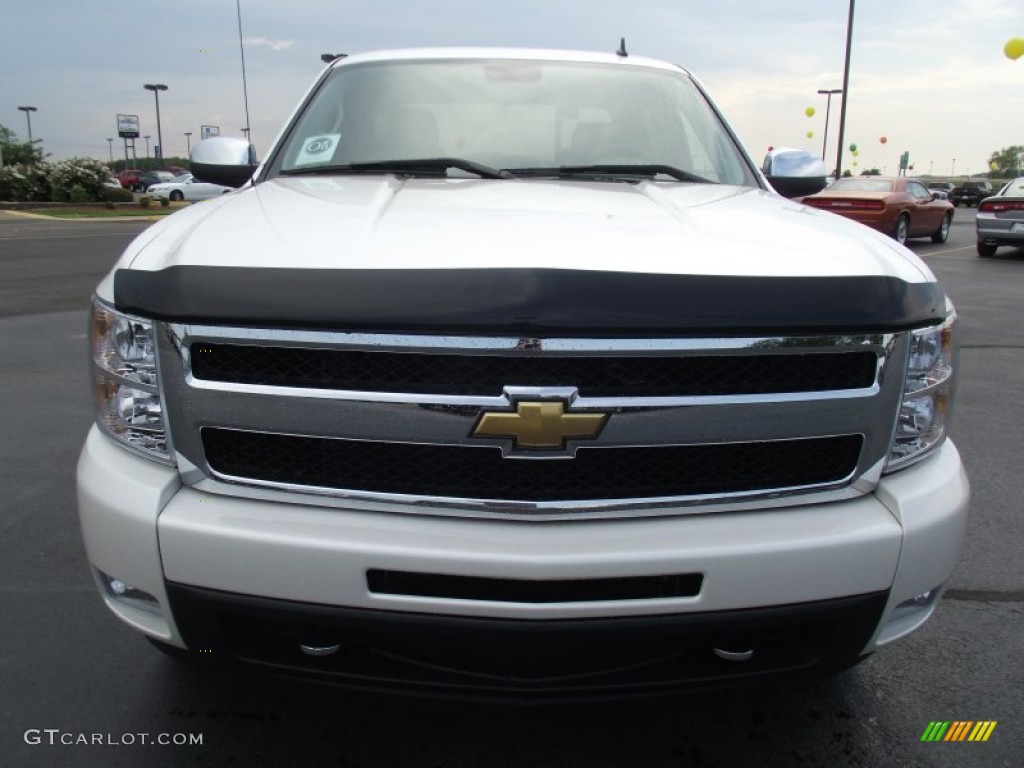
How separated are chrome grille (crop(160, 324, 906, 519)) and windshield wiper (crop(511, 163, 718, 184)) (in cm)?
135

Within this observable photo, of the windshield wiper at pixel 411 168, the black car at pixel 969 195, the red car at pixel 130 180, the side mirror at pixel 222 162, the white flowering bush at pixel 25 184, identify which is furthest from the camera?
the red car at pixel 130 180

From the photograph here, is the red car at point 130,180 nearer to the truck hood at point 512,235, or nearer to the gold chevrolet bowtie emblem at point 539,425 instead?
the truck hood at point 512,235

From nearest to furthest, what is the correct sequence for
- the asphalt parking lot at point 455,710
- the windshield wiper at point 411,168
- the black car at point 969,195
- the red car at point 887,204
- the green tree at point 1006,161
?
the asphalt parking lot at point 455,710 < the windshield wiper at point 411,168 < the red car at point 887,204 < the black car at point 969,195 < the green tree at point 1006,161

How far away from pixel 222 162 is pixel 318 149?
586 millimetres

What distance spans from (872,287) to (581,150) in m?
1.54

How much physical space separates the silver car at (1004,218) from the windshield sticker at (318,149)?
54.4 ft

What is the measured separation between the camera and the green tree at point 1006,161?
350 feet

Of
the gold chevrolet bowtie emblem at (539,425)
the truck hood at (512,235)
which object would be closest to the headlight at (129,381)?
the truck hood at (512,235)

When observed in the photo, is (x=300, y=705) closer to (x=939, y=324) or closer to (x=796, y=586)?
(x=796, y=586)

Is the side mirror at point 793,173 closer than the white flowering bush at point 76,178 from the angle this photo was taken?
Yes

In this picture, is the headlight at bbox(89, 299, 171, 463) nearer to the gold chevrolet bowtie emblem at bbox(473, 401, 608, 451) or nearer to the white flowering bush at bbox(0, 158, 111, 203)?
the gold chevrolet bowtie emblem at bbox(473, 401, 608, 451)

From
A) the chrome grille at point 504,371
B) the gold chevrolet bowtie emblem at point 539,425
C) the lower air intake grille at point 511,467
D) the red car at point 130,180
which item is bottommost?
the red car at point 130,180

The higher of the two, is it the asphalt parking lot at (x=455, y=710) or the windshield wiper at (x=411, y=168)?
the windshield wiper at (x=411, y=168)

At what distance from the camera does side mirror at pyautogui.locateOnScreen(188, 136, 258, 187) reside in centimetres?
332
